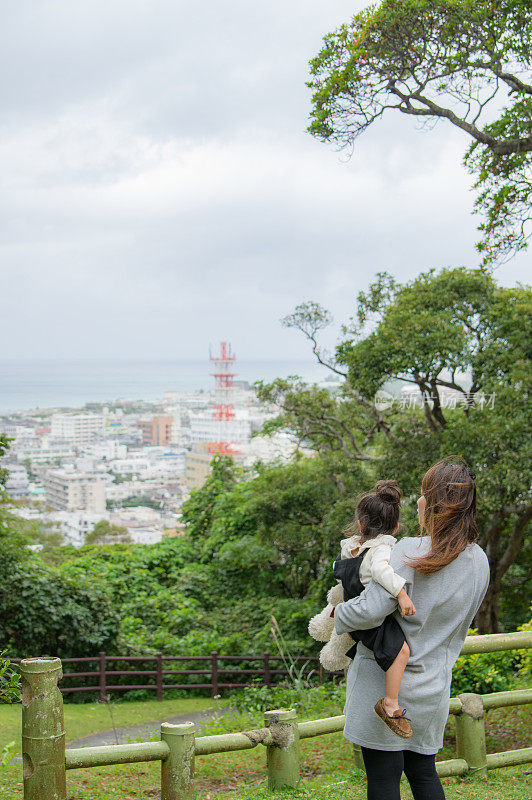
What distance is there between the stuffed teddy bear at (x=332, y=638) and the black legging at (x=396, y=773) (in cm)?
29

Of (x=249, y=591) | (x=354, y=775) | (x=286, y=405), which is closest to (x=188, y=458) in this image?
(x=249, y=591)

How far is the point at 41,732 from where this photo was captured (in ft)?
9.69

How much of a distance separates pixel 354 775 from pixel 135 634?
30.5 feet

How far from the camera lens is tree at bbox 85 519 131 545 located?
31156mm

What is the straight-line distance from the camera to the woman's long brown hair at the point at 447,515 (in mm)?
1971

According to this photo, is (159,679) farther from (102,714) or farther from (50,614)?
(50,614)

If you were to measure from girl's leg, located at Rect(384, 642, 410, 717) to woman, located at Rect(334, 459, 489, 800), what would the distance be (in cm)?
5

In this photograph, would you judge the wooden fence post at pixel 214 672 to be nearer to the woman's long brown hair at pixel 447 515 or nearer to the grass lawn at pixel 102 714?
the grass lawn at pixel 102 714

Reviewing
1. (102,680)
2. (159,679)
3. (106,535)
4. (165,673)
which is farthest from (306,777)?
(106,535)

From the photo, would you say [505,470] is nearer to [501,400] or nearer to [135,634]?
[501,400]

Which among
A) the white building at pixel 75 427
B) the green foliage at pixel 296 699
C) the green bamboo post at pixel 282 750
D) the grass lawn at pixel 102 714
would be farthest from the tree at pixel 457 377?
the white building at pixel 75 427

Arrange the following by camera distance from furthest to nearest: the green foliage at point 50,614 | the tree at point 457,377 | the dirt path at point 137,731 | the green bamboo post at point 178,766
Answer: the green foliage at point 50,614, the tree at point 457,377, the dirt path at point 137,731, the green bamboo post at point 178,766

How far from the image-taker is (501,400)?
26.8 ft

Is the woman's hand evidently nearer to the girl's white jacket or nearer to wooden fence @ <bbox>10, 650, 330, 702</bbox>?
the girl's white jacket
